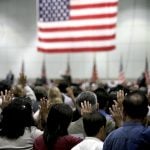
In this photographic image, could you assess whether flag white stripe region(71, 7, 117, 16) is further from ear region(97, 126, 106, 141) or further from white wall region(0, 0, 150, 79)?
ear region(97, 126, 106, 141)

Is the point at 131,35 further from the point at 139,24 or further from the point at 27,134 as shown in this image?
the point at 27,134

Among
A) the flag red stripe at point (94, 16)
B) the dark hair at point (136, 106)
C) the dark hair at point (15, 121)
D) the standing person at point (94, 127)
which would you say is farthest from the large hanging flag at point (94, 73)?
the dark hair at point (136, 106)

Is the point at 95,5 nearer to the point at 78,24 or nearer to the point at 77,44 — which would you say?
the point at 78,24

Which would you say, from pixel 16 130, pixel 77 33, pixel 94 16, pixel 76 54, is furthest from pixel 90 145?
pixel 76 54

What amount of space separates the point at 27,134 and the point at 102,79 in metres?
13.4

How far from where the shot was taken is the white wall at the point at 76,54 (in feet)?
57.2

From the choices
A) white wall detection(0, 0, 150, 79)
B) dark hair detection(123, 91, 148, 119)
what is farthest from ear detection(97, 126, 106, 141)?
white wall detection(0, 0, 150, 79)

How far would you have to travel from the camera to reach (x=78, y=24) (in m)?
12.0

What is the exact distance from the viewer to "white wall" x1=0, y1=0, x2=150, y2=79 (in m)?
17.4

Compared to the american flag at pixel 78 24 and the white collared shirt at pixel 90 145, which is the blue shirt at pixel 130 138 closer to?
the white collared shirt at pixel 90 145

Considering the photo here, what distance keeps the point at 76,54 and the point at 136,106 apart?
14.5 meters

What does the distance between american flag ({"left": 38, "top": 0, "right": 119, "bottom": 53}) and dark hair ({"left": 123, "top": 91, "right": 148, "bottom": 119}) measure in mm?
8149

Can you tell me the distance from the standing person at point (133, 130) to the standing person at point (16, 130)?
3.01ft

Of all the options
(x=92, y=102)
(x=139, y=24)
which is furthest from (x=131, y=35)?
(x=92, y=102)
